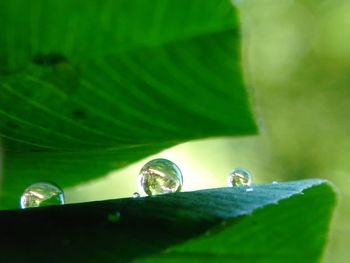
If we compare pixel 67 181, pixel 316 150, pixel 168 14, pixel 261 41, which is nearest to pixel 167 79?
pixel 168 14

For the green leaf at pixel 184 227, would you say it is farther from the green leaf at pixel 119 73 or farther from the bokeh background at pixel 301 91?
the bokeh background at pixel 301 91

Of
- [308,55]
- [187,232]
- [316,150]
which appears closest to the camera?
[187,232]

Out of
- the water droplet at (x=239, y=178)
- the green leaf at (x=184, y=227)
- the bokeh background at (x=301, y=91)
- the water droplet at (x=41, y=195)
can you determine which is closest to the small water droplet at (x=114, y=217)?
the green leaf at (x=184, y=227)

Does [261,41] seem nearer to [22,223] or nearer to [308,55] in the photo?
[308,55]

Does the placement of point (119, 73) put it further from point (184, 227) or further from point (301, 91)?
point (301, 91)

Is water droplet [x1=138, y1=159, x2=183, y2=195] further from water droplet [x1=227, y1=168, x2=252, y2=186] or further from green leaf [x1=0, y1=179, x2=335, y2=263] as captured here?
green leaf [x1=0, y1=179, x2=335, y2=263]

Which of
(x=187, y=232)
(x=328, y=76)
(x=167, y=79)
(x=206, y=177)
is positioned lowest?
(x=187, y=232)

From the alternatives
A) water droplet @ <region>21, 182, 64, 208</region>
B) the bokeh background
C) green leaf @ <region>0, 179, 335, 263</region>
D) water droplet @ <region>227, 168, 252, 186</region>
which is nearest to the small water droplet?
green leaf @ <region>0, 179, 335, 263</region>

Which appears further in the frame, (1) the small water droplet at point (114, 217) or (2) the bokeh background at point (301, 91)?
(2) the bokeh background at point (301, 91)
